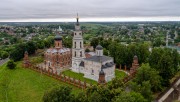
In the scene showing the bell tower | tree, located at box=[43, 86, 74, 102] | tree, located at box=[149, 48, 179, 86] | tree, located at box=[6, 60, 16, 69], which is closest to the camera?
tree, located at box=[43, 86, 74, 102]

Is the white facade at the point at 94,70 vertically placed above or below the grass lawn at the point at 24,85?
above

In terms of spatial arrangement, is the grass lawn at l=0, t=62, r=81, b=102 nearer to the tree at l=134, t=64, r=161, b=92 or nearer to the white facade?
the white facade

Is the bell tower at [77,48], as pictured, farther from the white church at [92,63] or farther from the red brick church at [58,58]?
the red brick church at [58,58]

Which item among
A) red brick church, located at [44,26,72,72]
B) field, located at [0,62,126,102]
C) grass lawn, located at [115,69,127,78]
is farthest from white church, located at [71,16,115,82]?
red brick church, located at [44,26,72,72]

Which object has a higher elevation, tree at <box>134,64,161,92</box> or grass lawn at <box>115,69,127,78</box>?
tree at <box>134,64,161,92</box>

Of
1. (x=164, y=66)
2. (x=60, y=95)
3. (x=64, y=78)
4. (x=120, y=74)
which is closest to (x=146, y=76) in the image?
(x=164, y=66)

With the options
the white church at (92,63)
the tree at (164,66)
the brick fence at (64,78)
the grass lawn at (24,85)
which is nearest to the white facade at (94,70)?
the white church at (92,63)

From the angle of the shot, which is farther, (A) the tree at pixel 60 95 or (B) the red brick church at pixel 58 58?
(B) the red brick church at pixel 58 58
